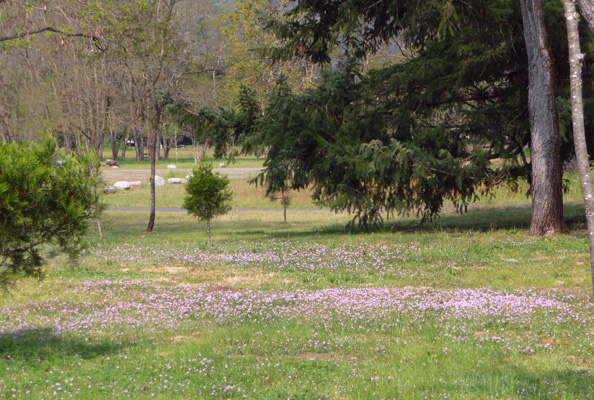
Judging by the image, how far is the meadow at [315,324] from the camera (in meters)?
5.52

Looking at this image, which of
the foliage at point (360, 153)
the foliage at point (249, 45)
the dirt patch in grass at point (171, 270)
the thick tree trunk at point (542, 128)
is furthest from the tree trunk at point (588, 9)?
the foliage at point (249, 45)

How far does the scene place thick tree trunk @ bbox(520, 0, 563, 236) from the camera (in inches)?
617

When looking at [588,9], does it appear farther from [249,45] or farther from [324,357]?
[249,45]

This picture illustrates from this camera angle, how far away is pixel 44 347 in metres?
6.84

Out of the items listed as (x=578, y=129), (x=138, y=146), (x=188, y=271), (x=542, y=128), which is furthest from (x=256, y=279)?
(x=138, y=146)

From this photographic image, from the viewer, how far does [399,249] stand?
15.0m

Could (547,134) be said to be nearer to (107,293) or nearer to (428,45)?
(428,45)

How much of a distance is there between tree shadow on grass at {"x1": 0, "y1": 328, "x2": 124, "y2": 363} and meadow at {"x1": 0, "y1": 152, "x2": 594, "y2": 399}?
2cm

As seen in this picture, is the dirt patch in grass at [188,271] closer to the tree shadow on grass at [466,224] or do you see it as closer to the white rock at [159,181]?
the tree shadow on grass at [466,224]

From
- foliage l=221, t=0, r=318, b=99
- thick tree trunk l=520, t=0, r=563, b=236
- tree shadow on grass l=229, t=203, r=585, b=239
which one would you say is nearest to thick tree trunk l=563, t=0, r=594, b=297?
thick tree trunk l=520, t=0, r=563, b=236

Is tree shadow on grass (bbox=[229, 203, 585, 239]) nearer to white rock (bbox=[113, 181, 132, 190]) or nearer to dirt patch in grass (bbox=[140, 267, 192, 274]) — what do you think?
dirt patch in grass (bbox=[140, 267, 192, 274])

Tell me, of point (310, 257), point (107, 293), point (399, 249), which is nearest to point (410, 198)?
point (399, 249)

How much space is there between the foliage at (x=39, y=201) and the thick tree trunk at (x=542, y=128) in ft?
41.0

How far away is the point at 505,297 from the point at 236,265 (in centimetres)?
645
